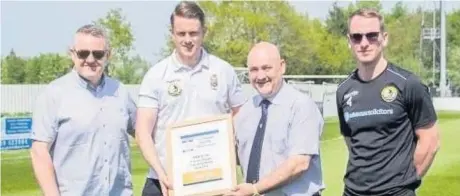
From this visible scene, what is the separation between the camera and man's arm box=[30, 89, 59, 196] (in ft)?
17.5

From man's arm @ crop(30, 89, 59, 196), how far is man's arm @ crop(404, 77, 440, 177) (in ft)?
7.52

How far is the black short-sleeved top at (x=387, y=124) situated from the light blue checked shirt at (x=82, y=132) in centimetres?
159

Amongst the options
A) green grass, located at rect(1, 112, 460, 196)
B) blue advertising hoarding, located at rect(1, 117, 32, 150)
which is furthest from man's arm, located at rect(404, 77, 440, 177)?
blue advertising hoarding, located at rect(1, 117, 32, 150)

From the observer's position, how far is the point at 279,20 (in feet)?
192

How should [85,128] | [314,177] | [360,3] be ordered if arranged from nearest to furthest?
[85,128] < [314,177] < [360,3]

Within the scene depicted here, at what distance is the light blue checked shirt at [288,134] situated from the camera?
551cm

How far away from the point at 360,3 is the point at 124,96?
224ft

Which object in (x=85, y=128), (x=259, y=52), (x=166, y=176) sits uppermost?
(x=259, y=52)

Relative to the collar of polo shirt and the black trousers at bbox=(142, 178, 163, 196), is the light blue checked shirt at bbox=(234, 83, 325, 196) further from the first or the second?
the black trousers at bbox=(142, 178, 163, 196)

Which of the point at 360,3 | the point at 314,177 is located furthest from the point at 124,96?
the point at 360,3

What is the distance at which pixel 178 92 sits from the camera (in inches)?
234

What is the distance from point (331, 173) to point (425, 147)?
12133 millimetres

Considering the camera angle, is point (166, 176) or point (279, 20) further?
point (279, 20)

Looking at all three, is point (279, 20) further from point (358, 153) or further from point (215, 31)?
point (358, 153)
